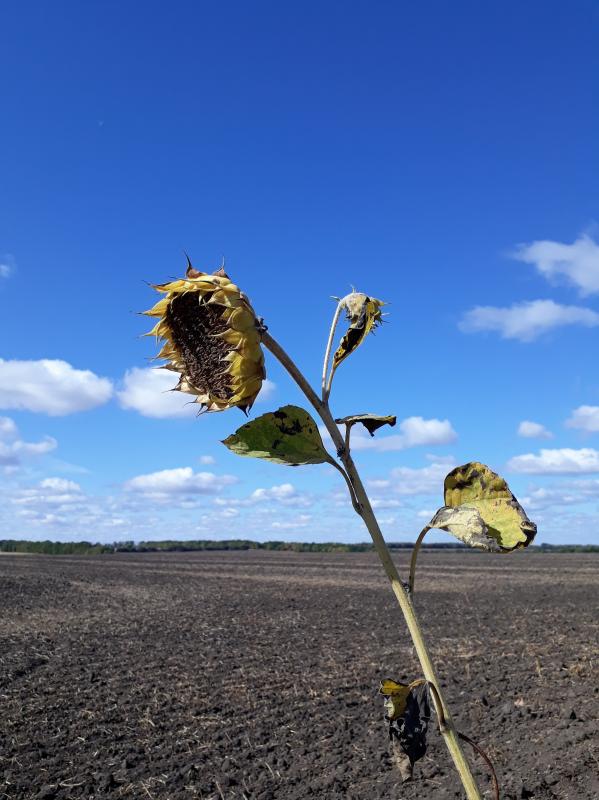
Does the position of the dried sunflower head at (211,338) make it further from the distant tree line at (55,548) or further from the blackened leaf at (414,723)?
the distant tree line at (55,548)

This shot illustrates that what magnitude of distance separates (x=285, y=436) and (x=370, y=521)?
0.46 ft

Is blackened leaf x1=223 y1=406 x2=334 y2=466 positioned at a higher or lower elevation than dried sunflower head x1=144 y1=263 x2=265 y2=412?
lower

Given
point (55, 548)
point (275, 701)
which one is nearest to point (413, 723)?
point (275, 701)

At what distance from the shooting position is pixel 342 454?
2.89ft

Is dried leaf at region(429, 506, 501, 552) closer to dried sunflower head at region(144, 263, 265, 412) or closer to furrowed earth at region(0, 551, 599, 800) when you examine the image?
dried sunflower head at region(144, 263, 265, 412)

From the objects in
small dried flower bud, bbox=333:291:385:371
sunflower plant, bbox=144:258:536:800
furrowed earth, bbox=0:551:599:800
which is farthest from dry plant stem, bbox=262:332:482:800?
furrowed earth, bbox=0:551:599:800

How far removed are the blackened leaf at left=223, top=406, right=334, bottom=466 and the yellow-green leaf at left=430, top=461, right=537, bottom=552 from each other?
17 cm

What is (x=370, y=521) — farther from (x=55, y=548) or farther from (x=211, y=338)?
(x=55, y=548)

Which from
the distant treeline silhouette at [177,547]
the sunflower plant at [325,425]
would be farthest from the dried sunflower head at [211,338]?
the distant treeline silhouette at [177,547]

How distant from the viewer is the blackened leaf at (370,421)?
0.91 metres

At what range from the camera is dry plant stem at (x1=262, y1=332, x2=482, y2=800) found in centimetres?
83

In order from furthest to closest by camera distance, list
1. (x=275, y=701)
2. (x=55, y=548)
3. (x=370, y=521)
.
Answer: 1. (x=55, y=548)
2. (x=275, y=701)
3. (x=370, y=521)

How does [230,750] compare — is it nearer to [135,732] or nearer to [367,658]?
[135,732]

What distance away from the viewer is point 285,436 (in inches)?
35.5
